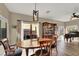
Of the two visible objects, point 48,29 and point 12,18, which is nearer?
point 12,18

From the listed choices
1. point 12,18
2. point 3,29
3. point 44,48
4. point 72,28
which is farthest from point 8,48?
point 72,28

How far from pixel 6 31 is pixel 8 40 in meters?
0.17

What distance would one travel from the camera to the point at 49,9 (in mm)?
2145

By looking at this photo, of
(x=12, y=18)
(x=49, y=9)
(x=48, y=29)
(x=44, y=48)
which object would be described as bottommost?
(x=44, y=48)

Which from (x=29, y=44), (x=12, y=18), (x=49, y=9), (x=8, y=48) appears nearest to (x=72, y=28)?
(x=49, y=9)

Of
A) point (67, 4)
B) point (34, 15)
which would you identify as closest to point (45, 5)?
point (34, 15)

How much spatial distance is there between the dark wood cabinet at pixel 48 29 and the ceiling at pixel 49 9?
0.44 ft

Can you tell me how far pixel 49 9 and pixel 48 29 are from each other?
38 centimetres

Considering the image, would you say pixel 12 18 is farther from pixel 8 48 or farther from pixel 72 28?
pixel 72 28

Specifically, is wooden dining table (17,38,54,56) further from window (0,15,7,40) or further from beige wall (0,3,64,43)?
window (0,15,7,40)

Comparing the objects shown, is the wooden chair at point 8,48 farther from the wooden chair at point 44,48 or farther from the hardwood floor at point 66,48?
the wooden chair at point 44,48

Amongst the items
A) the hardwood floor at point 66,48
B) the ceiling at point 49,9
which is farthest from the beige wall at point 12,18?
the hardwood floor at point 66,48

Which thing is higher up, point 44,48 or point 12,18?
point 12,18

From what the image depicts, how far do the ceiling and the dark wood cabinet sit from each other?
0.13 m
